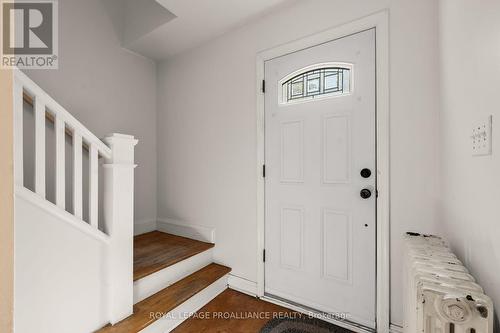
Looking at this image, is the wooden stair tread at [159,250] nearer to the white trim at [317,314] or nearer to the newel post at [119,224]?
the newel post at [119,224]

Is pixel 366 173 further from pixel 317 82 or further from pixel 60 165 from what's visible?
pixel 60 165

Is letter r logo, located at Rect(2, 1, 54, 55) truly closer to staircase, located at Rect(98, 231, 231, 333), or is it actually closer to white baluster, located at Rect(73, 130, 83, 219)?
white baluster, located at Rect(73, 130, 83, 219)

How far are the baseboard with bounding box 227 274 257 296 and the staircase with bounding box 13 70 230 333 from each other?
1.10 ft

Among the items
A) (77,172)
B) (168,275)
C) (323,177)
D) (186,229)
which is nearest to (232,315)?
(168,275)

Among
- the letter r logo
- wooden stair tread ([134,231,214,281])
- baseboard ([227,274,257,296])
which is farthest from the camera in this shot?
baseboard ([227,274,257,296])

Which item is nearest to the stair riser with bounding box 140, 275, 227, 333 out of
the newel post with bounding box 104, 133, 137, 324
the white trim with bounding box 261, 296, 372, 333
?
the newel post with bounding box 104, 133, 137, 324

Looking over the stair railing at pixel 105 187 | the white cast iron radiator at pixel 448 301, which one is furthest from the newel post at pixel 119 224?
the white cast iron radiator at pixel 448 301

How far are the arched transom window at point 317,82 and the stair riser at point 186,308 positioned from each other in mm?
1828

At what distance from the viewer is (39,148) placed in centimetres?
121

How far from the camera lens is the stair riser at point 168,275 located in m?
1.71

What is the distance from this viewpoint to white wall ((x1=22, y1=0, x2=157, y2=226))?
2.18 meters

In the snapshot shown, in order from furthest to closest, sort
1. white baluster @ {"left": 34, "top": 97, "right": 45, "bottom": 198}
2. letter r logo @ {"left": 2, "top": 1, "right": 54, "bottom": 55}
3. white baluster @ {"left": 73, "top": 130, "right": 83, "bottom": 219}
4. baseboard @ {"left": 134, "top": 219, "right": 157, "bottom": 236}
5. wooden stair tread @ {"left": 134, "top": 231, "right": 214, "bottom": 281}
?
baseboard @ {"left": 134, "top": 219, "right": 157, "bottom": 236} → letter r logo @ {"left": 2, "top": 1, "right": 54, "bottom": 55} → wooden stair tread @ {"left": 134, "top": 231, "right": 214, "bottom": 281} → white baluster @ {"left": 73, "top": 130, "right": 83, "bottom": 219} → white baluster @ {"left": 34, "top": 97, "right": 45, "bottom": 198}

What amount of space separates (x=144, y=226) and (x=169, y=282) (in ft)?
3.59

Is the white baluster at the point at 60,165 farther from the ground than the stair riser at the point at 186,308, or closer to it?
farther from the ground
